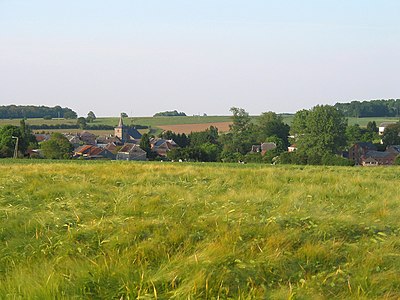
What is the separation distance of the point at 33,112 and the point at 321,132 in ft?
367

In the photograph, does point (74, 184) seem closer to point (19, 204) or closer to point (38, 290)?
point (19, 204)

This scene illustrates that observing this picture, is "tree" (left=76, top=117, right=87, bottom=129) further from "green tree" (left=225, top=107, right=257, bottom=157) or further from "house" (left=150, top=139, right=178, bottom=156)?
"green tree" (left=225, top=107, right=257, bottom=157)

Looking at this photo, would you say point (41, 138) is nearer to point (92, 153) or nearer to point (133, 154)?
point (92, 153)

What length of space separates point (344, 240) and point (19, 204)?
17.4 feet

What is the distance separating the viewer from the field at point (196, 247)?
4402 mm

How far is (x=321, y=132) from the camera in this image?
222 feet

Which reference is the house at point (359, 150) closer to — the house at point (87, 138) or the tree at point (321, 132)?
the tree at point (321, 132)

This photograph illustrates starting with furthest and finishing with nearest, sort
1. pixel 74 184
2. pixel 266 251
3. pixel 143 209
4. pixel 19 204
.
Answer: pixel 74 184, pixel 19 204, pixel 143 209, pixel 266 251

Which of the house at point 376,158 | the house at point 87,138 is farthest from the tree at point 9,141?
the house at point 376,158

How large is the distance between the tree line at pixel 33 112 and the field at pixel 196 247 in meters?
140

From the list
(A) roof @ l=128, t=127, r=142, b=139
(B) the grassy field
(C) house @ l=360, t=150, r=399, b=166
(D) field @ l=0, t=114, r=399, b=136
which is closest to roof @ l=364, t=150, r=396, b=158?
(C) house @ l=360, t=150, r=399, b=166

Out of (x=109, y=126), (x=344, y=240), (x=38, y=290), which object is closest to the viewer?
(x=38, y=290)

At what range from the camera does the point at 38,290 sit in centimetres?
431

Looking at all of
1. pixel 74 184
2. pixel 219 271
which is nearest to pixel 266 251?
pixel 219 271
